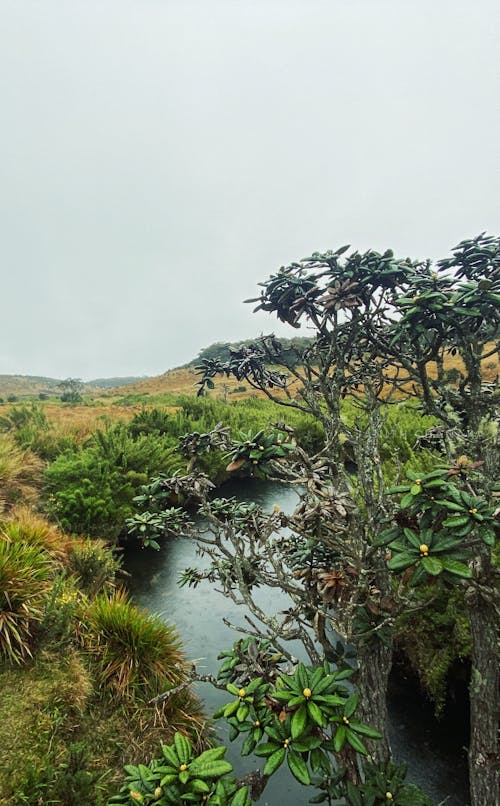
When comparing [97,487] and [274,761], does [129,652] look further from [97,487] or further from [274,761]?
[97,487]

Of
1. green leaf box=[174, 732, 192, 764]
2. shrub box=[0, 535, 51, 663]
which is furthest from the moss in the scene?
shrub box=[0, 535, 51, 663]

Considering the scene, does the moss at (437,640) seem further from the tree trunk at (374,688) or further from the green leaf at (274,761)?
the green leaf at (274,761)

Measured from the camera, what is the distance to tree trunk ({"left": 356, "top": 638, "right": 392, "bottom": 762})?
9.16ft

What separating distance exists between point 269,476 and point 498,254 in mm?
2224

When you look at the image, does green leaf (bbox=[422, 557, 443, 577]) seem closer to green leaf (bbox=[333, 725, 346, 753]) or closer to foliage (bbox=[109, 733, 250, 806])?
green leaf (bbox=[333, 725, 346, 753])

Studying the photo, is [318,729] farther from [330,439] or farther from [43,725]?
[43,725]

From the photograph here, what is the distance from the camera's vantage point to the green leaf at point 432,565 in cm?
157

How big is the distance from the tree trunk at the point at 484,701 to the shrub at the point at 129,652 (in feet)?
9.64

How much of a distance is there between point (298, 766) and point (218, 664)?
170 inches

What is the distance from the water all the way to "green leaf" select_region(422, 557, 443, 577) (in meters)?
3.65

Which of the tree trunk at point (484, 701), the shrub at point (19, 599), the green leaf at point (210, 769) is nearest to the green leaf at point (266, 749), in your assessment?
the green leaf at point (210, 769)

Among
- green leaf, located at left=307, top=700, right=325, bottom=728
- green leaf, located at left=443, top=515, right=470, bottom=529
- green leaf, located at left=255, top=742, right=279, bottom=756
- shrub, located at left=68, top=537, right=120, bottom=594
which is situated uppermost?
green leaf, located at left=443, top=515, right=470, bottom=529

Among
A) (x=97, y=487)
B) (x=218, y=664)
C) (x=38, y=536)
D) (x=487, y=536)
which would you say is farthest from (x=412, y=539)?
(x=97, y=487)

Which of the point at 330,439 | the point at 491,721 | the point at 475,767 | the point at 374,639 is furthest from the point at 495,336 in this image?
the point at 475,767
